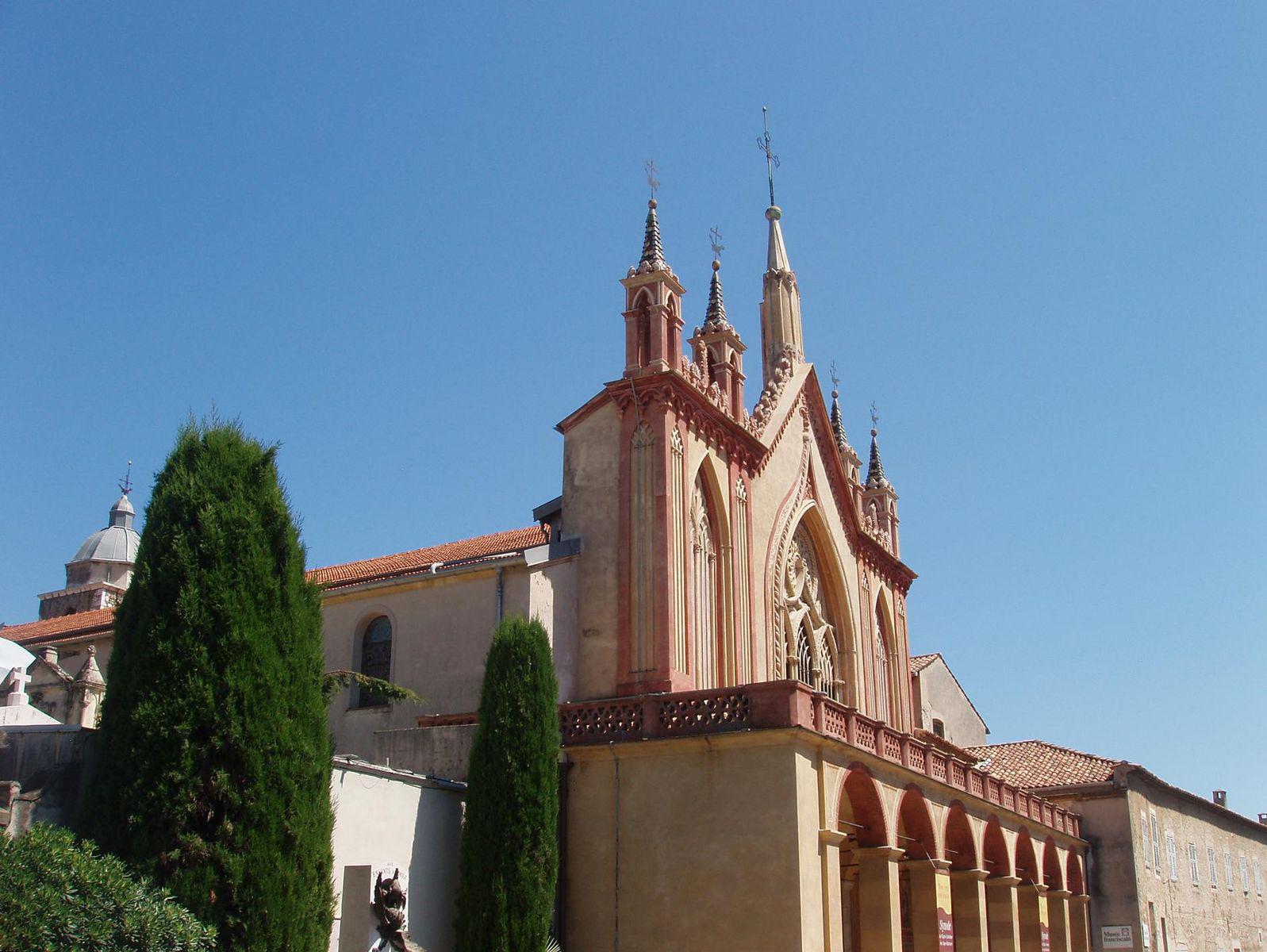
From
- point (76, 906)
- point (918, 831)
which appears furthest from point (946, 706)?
point (76, 906)

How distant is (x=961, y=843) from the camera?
2823cm

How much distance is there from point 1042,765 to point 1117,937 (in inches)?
236

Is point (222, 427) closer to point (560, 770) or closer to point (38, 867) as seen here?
point (38, 867)

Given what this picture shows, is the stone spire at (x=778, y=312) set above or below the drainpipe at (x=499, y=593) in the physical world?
above

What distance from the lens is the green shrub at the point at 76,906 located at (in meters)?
12.6

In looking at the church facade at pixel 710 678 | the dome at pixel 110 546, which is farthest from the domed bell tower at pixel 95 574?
the church facade at pixel 710 678

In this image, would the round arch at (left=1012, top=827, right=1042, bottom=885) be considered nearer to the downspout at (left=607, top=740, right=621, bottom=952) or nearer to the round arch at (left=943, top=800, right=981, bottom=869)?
the round arch at (left=943, top=800, right=981, bottom=869)

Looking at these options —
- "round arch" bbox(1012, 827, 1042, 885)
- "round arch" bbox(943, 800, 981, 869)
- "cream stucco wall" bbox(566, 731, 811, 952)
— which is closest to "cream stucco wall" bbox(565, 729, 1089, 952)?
"cream stucco wall" bbox(566, 731, 811, 952)

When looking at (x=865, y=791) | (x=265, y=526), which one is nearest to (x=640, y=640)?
(x=865, y=791)

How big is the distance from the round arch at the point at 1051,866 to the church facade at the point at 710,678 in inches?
3.3

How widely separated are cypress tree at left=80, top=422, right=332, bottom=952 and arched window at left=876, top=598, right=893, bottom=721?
21532 mm

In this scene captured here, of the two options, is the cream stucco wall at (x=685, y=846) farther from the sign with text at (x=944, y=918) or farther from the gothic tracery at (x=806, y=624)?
the gothic tracery at (x=806, y=624)

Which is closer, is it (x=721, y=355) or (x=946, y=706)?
(x=721, y=355)

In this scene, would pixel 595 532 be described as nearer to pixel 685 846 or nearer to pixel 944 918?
pixel 685 846
